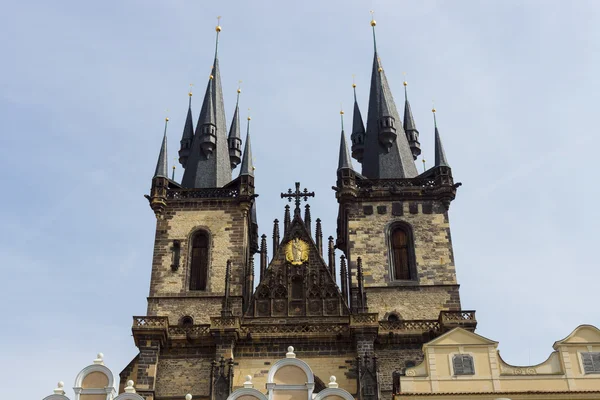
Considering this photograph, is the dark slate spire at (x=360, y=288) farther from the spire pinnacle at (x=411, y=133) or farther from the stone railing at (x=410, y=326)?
the spire pinnacle at (x=411, y=133)

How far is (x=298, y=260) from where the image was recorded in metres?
29.6

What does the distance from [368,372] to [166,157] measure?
1276 centimetres

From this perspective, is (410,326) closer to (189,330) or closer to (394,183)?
(394,183)

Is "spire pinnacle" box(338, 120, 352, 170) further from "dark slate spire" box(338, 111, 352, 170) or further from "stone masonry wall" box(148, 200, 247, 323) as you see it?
"stone masonry wall" box(148, 200, 247, 323)

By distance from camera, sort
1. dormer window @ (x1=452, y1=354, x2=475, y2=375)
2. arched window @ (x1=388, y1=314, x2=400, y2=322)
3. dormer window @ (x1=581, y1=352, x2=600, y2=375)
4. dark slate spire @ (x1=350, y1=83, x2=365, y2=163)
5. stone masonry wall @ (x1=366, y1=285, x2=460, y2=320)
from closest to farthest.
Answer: dormer window @ (x1=581, y1=352, x2=600, y2=375), dormer window @ (x1=452, y1=354, x2=475, y2=375), arched window @ (x1=388, y1=314, x2=400, y2=322), stone masonry wall @ (x1=366, y1=285, x2=460, y2=320), dark slate spire @ (x1=350, y1=83, x2=365, y2=163)

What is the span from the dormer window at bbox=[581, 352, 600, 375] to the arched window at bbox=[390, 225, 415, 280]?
11589mm

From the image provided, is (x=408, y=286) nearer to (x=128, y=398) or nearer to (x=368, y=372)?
(x=368, y=372)

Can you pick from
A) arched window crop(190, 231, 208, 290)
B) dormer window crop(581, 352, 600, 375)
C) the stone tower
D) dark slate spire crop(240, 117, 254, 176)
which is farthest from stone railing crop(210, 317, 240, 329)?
dormer window crop(581, 352, 600, 375)

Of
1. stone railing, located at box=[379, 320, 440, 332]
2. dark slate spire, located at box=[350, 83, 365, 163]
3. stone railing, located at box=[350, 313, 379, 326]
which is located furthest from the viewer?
dark slate spire, located at box=[350, 83, 365, 163]

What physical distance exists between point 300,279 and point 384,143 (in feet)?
25.2

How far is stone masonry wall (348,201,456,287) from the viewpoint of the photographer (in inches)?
1137

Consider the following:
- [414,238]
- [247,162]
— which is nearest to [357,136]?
[247,162]

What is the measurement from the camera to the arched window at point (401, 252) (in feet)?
95.7

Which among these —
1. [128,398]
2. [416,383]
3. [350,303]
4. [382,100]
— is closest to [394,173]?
[382,100]
